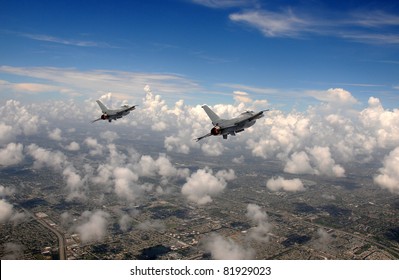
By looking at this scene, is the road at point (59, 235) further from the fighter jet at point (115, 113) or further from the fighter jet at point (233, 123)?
the fighter jet at point (233, 123)

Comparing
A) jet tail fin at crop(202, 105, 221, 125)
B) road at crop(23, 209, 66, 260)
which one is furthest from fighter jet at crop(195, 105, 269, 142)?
road at crop(23, 209, 66, 260)

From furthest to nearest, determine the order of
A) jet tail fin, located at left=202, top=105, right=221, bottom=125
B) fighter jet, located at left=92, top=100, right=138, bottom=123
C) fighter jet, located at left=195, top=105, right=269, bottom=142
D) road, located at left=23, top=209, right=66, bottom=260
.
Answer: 1. road, located at left=23, top=209, right=66, bottom=260
2. fighter jet, located at left=92, top=100, right=138, bottom=123
3. jet tail fin, located at left=202, top=105, right=221, bottom=125
4. fighter jet, located at left=195, top=105, right=269, bottom=142

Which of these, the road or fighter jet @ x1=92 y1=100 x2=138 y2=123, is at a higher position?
fighter jet @ x1=92 y1=100 x2=138 y2=123

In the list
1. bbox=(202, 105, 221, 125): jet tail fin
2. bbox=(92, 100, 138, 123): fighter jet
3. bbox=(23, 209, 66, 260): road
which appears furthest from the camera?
bbox=(23, 209, 66, 260): road

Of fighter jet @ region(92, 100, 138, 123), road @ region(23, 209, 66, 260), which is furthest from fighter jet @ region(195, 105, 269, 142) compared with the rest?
road @ region(23, 209, 66, 260)

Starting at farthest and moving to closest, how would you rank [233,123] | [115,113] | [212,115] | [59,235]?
[59,235] < [115,113] < [212,115] < [233,123]

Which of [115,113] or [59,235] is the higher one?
[115,113]

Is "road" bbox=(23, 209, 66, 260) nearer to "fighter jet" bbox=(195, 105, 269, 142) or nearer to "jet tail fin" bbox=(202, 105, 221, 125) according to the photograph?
"jet tail fin" bbox=(202, 105, 221, 125)

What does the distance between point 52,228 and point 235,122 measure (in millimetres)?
147982

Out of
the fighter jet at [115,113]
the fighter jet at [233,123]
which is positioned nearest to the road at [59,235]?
the fighter jet at [115,113]

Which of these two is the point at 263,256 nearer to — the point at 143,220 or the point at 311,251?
the point at 311,251

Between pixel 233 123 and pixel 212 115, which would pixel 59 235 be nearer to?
pixel 212 115

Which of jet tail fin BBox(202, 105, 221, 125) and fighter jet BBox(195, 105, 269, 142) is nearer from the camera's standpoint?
fighter jet BBox(195, 105, 269, 142)

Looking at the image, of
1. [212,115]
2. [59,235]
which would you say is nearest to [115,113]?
[212,115]
